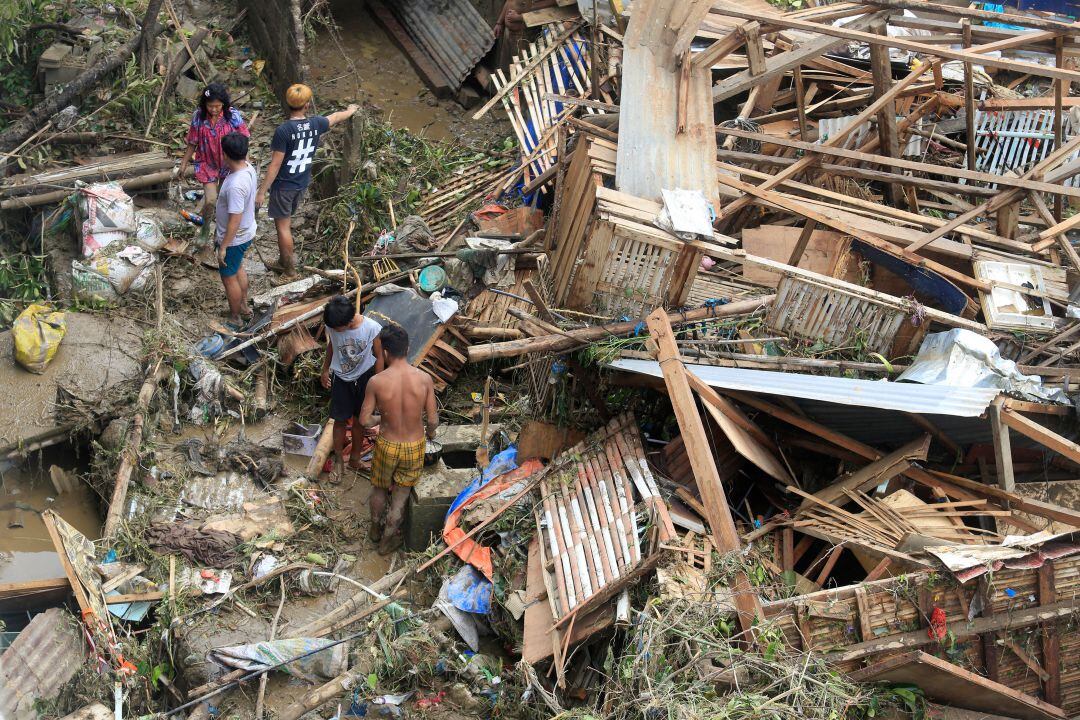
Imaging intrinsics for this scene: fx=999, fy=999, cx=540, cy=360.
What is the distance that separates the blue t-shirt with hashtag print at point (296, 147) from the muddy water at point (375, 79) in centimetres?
280

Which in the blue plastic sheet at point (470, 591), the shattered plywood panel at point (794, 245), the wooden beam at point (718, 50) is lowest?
the blue plastic sheet at point (470, 591)

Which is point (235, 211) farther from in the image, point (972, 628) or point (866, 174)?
point (972, 628)

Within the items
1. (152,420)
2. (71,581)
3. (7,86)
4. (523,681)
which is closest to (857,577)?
(523,681)

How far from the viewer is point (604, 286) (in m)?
6.68

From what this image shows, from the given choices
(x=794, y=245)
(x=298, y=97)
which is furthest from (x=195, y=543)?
(x=794, y=245)

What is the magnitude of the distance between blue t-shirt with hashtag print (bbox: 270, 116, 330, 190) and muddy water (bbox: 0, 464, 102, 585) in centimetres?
299

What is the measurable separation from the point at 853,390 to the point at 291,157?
502cm

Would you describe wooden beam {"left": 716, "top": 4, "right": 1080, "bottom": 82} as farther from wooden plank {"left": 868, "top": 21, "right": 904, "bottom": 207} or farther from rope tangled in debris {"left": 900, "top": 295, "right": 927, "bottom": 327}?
rope tangled in debris {"left": 900, "top": 295, "right": 927, "bottom": 327}

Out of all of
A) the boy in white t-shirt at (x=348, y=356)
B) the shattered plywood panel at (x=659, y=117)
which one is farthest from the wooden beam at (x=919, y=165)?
the boy in white t-shirt at (x=348, y=356)

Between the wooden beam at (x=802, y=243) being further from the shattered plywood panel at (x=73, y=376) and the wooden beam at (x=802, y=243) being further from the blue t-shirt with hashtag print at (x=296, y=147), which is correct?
the shattered plywood panel at (x=73, y=376)

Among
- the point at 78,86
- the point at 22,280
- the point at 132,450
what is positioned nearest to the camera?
the point at 132,450

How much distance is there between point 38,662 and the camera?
205 inches

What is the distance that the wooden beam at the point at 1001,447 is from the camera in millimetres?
5786

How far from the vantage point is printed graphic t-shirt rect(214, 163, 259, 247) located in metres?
7.69
